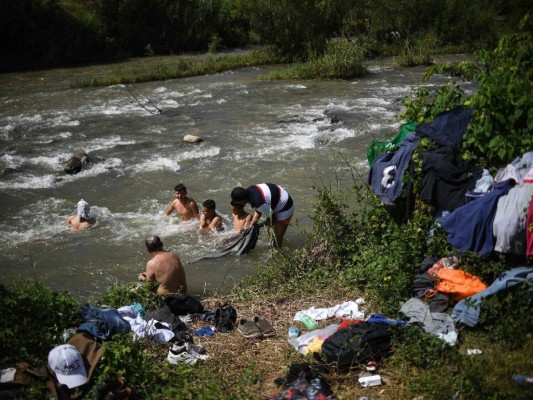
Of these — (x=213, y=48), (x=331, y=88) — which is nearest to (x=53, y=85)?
(x=213, y=48)

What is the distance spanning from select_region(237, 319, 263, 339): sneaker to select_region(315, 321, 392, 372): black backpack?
106cm

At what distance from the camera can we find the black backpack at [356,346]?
5906mm

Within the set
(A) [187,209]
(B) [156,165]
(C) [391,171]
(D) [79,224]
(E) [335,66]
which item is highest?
(E) [335,66]

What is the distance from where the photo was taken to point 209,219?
37.7ft

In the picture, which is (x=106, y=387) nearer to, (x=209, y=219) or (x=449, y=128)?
(x=449, y=128)

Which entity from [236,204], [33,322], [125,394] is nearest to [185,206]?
[236,204]

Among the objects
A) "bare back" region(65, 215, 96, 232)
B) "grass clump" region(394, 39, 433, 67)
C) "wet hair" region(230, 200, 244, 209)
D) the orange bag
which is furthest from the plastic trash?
"grass clump" region(394, 39, 433, 67)

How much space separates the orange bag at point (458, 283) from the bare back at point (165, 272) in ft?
12.1

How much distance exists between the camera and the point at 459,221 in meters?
7.00

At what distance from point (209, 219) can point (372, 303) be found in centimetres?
488

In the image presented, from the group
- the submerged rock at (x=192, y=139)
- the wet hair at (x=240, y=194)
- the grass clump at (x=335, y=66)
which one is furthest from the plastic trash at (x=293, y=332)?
the grass clump at (x=335, y=66)

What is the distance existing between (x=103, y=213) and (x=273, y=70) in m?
15.1

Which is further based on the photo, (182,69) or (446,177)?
(182,69)

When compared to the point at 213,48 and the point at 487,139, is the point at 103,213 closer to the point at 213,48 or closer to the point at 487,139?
the point at 487,139
